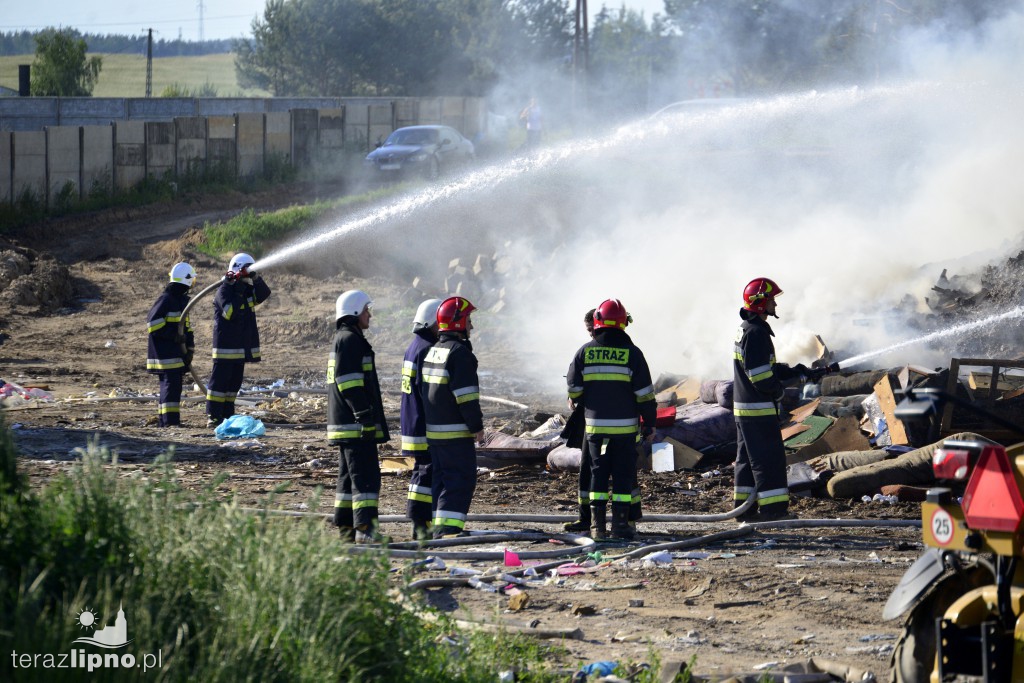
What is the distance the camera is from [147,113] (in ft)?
114

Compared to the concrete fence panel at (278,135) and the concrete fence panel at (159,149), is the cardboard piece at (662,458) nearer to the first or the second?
the concrete fence panel at (159,149)

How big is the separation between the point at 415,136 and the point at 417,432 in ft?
71.3

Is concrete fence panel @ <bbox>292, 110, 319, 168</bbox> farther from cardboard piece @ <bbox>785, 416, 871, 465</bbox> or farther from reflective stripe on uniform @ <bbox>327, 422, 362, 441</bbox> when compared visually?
reflective stripe on uniform @ <bbox>327, 422, 362, 441</bbox>

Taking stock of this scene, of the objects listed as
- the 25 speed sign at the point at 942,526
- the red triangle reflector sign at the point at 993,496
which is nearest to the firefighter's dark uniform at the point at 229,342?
the 25 speed sign at the point at 942,526

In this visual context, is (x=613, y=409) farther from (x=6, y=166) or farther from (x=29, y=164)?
(x=29, y=164)

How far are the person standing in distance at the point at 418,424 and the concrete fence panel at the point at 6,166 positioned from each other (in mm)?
19569

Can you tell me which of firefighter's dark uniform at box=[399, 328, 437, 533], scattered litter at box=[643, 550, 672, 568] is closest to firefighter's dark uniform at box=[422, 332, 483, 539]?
firefighter's dark uniform at box=[399, 328, 437, 533]

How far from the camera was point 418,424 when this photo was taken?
855 centimetres

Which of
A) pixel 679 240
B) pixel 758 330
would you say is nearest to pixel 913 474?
pixel 758 330

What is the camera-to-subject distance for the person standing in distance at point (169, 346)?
13.1 metres

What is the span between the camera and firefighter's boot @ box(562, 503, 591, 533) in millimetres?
8867

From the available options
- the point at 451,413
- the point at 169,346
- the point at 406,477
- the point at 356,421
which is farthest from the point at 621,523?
the point at 169,346

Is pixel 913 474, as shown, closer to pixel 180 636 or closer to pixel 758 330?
pixel 758 330

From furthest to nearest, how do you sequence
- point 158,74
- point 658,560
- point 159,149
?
point 158,74 < point 159,149 < point 658,560
